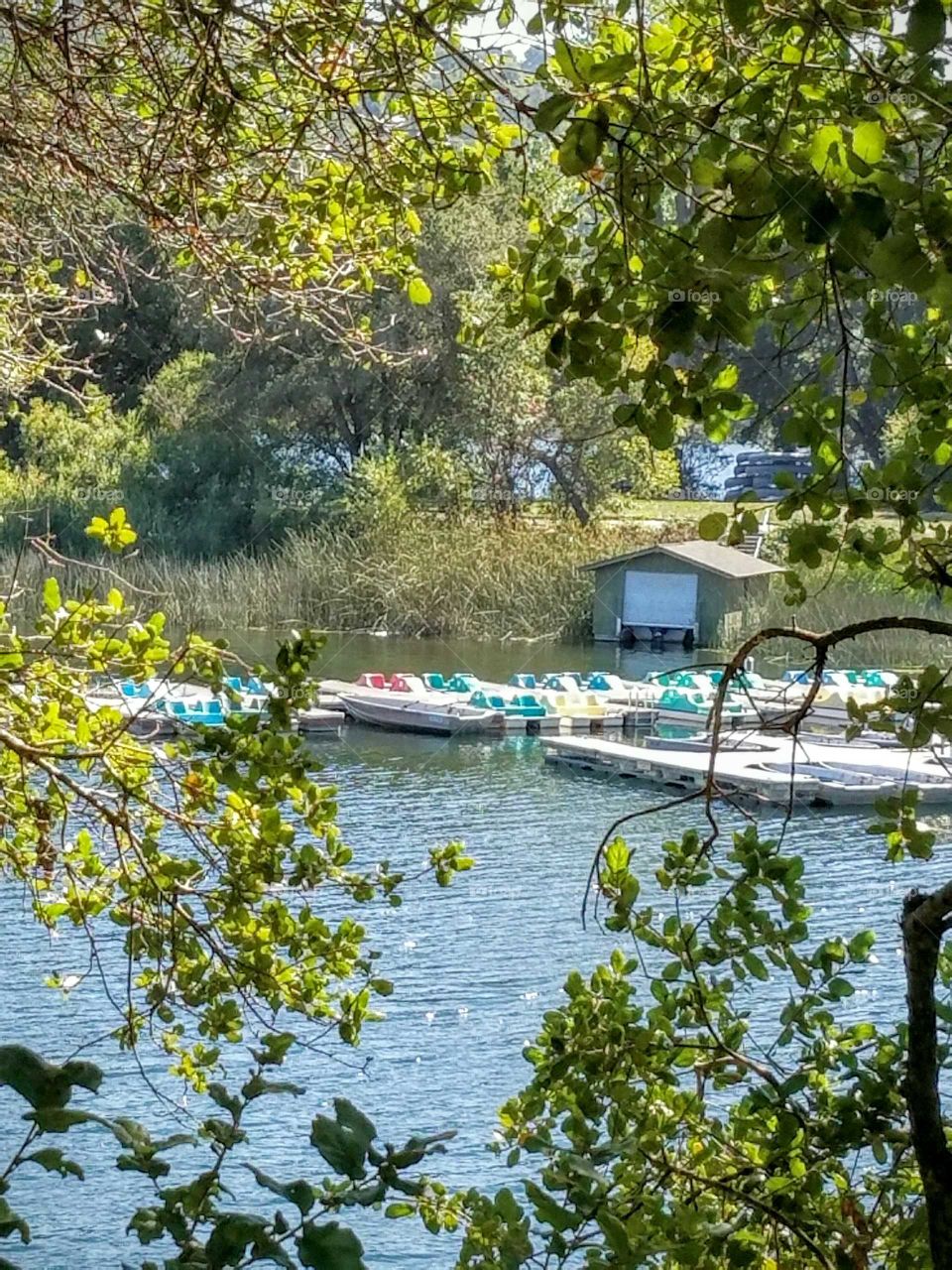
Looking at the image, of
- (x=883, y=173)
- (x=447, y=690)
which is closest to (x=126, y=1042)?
(x=883, y=173)

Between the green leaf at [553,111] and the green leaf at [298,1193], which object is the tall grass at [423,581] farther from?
the green leaf at [298,1193]

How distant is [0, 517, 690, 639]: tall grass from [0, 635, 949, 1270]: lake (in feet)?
10.6

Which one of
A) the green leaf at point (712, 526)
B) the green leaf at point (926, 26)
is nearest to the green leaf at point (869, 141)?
the green leaf at point (926, 26)

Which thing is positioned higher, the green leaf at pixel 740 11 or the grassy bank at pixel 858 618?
the green leaf at pixel 740 11

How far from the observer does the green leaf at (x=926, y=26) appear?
0.69 meters

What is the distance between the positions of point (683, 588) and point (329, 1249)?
11.2 m

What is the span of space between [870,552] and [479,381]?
1188cm

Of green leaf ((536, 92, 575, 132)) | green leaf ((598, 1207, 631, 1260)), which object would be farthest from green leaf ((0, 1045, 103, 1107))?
green leaf ((536, 92, 575, 132))

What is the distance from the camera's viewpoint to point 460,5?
1.25 meters

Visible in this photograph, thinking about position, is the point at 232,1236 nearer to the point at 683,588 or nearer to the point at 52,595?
the point at 52,595

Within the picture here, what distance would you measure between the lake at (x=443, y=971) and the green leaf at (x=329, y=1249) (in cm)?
129

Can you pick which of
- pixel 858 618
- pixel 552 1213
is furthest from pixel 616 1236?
pixel 858 618

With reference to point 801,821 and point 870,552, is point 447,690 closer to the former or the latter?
point 801,821

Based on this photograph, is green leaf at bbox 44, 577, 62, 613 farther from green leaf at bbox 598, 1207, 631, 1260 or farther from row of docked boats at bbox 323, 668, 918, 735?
row of docked boats at bbox 323, 668, 918, 735
